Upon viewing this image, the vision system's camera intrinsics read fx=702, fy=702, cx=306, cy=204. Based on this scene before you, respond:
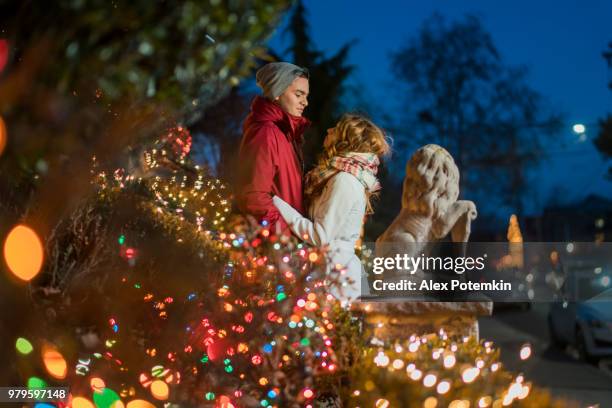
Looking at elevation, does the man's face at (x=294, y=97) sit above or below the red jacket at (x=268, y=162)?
above

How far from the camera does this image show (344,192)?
3.71 metres

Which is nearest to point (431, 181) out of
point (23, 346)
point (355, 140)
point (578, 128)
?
point (355, 140)

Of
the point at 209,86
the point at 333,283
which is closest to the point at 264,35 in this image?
the point at 209,86

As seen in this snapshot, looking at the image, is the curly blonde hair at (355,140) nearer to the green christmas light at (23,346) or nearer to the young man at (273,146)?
the young man at (273,146)

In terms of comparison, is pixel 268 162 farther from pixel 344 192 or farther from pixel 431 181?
pixel 431 181

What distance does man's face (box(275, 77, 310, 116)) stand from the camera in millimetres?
3971

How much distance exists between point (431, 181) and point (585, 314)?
7.43 m

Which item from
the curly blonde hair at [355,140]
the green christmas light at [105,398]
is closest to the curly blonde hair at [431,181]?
the curly blonde hair at [355,140]

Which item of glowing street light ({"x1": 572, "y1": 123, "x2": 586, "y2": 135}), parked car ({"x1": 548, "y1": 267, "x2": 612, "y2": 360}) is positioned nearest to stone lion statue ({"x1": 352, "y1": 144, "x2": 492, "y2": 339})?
parked car ({"x1": 548, "y1": 267, "x2": 612, "y2": 360})

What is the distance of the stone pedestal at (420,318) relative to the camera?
13.1 feet

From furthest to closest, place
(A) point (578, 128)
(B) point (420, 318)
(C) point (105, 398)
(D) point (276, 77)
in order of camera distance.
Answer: (A) point (578, 128) < (B) point (420, 318) < (D) point (276, 77) < (C) point (105, 398)

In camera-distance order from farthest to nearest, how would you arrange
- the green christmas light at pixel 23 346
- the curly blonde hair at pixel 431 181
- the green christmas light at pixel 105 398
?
the curly blonde hair at pixel 431 181, the green christmas light at pixel 105 398, the green christmas light at pixel 23 346

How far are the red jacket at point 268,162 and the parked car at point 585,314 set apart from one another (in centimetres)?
774

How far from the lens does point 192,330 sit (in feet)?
10.8
